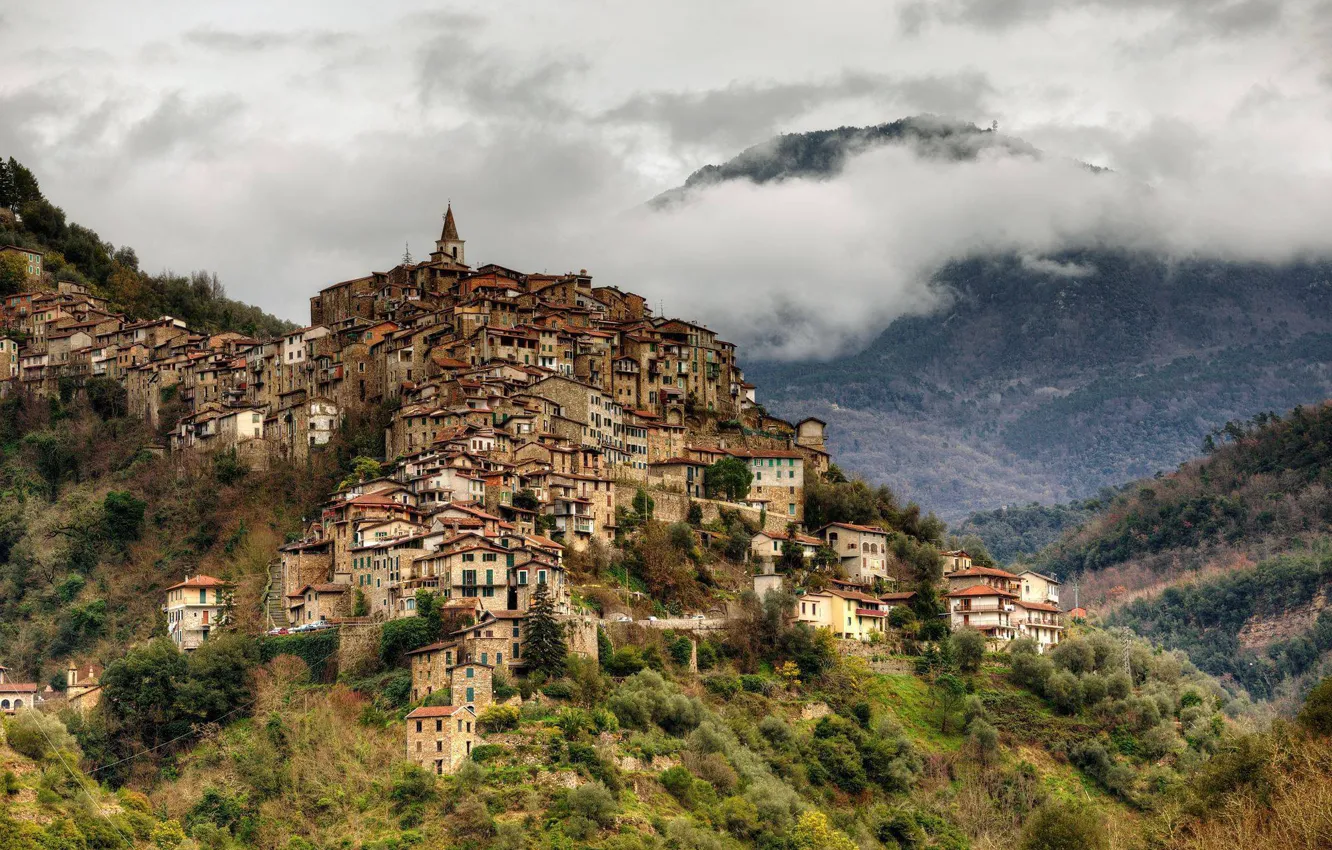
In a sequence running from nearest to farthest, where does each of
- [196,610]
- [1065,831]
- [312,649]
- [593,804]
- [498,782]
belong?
[593,804]
[1065,831]
[498,782]
[312,649]
[196,610]

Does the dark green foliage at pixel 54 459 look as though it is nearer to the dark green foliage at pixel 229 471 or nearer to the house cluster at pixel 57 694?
the dark green foliage at pixel 229 471

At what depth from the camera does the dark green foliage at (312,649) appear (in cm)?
6819

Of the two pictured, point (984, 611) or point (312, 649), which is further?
point (984, 611)

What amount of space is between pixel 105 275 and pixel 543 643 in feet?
206

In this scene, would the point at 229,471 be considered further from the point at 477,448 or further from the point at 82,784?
the point at 82,784

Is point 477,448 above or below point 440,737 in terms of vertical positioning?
above

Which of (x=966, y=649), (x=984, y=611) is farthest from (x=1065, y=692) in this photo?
(x=984, y=611)

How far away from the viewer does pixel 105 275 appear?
11931cm

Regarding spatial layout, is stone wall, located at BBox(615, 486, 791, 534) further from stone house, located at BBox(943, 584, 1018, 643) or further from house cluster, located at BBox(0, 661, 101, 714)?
house cluster, located at BBox(0, 661, 101, 714)

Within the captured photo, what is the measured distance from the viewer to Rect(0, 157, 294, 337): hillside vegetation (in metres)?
114

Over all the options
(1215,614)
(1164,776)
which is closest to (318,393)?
(1164,776)

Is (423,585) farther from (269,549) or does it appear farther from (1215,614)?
(1215,614)

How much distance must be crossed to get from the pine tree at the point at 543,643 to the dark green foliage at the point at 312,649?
708cm

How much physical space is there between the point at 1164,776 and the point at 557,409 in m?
28.9
